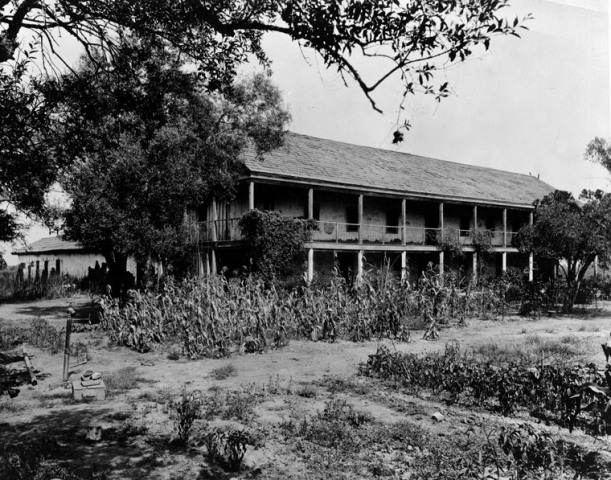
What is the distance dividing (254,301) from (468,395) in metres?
6.42

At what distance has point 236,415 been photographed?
6.16 m

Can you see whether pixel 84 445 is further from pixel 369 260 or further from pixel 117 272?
pixel 369 260

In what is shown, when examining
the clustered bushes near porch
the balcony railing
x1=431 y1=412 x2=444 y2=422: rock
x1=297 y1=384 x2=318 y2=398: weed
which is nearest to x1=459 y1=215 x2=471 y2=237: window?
the balcony railing

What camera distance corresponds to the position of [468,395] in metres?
7.18

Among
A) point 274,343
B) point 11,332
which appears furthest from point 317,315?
point 11,332

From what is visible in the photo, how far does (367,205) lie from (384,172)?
2.26 meters

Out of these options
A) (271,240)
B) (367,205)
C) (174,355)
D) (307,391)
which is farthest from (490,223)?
(307,391)

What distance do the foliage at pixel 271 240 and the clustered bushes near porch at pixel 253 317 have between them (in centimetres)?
451

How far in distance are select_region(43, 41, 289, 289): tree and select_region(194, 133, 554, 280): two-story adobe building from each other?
5.12 feet

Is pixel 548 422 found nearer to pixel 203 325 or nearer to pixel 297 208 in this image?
pixel 203 325

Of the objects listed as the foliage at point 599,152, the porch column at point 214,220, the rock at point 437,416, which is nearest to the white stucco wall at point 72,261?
the porch column at point 214,220

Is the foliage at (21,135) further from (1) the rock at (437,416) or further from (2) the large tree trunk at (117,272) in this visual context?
(2) the large tree trunk at (117,272)

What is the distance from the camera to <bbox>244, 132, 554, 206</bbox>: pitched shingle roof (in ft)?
67.6

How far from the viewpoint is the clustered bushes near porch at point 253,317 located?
11008mm
